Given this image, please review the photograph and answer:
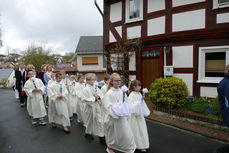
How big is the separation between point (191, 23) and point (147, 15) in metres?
2.33

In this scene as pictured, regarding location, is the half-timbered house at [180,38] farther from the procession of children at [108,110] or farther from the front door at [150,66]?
the procession of children at [108,110]

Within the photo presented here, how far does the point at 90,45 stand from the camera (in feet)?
77.0

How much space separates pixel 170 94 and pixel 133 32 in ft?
15.1

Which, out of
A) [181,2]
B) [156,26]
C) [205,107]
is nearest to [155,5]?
[156,26]

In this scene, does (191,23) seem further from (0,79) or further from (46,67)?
(0,79)

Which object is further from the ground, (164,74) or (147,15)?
(147,15)

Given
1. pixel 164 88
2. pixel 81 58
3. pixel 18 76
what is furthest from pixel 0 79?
pixel 164 88

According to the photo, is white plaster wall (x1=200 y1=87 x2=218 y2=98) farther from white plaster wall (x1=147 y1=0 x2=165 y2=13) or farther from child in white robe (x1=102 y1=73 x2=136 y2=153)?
child in white robe (x1=102 y1=73 x2=136 y2=153)

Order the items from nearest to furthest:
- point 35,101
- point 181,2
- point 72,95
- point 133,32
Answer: point 35,101, point 72,95, point 181,2, point 133,32

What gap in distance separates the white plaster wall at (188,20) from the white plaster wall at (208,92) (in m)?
2.65

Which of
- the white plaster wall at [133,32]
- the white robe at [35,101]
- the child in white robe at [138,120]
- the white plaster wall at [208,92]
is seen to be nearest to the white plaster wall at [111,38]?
the white plaster wall at [133,32]

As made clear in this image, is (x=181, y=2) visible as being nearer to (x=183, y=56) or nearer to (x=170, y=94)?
(x=183, y=56)

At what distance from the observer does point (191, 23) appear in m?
6.96

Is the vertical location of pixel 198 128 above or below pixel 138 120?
below
